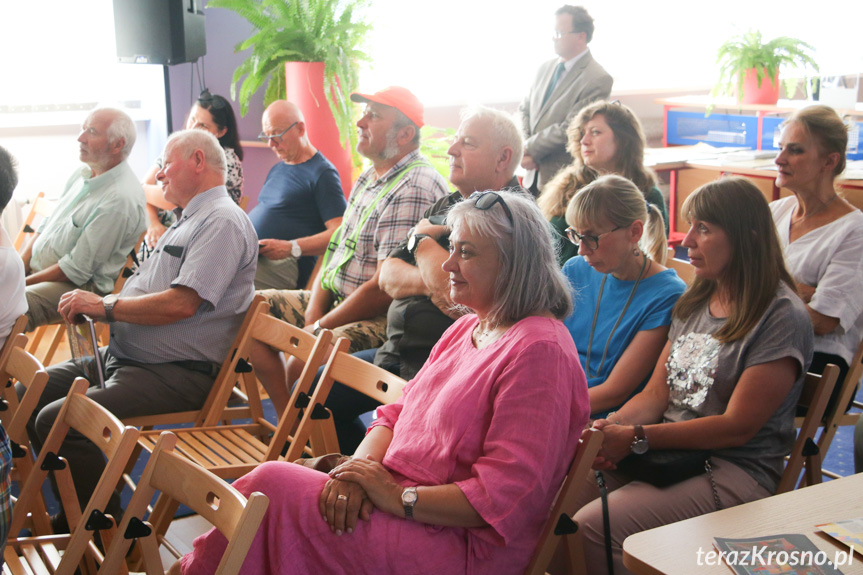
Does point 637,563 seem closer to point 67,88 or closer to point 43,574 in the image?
point 43,574

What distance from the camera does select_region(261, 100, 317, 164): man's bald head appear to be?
14.2 ft

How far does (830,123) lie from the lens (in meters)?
2.86

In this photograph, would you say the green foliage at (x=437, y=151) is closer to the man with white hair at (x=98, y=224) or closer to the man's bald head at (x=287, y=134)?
the man's bald head at (x=287, y=134)

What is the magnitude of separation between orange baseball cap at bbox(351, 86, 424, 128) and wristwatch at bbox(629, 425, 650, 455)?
1.96 meters

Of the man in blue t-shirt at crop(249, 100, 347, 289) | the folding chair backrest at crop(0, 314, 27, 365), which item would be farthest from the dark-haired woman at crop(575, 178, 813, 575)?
the man in blue t-shirt at crop(249, 100, 347, 289)

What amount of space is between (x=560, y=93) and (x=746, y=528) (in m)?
3.76

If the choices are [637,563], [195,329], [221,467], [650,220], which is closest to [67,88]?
[195,329]

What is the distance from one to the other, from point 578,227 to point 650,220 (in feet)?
1.38

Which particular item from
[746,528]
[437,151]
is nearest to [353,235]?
[437,151]

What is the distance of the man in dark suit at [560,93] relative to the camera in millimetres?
4727

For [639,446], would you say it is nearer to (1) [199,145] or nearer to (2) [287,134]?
(1) [199,145]

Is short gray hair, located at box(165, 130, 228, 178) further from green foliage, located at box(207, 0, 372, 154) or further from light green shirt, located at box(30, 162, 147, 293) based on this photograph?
green foliage, located at box(207, 0, 372, 154)

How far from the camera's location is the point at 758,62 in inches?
277

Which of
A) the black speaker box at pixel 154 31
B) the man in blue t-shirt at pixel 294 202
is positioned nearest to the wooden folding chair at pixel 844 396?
the man in blue t-shirt at pixel 294 202
